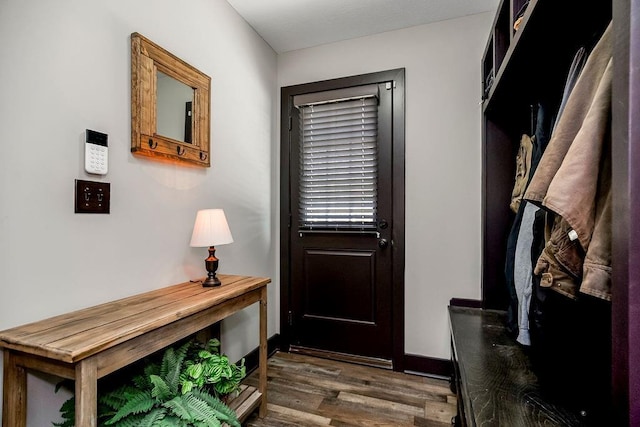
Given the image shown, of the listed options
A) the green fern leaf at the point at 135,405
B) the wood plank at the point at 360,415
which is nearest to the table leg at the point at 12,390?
the green fern leaf at the point at 135,405

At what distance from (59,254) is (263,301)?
0.98m

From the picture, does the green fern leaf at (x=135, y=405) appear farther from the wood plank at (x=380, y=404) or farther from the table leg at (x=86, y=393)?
the wood plank at (x=380, y=404)

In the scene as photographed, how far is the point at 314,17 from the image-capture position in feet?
7.55

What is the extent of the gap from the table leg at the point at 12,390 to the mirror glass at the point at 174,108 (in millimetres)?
1067

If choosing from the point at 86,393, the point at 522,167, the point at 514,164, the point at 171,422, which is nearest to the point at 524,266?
the point at 522,167

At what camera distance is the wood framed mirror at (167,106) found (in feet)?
4.94

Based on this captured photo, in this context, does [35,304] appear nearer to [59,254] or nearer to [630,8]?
[59,254]

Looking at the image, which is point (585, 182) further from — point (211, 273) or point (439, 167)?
point (439, 167)

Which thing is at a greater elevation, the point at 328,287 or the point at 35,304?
the point at 35,304

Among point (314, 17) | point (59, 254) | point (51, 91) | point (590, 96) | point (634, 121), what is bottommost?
point (59, 254)

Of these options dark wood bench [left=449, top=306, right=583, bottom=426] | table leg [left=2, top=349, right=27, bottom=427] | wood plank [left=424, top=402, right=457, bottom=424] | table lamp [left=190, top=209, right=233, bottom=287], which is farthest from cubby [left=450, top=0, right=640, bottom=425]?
table leg [left=2, top=349, right=27, bottom=427]

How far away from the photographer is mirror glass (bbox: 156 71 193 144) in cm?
164

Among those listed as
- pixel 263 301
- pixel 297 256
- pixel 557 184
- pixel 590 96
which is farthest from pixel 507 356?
pixel 297 256

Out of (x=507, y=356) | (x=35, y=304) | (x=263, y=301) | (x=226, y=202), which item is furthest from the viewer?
(x=226, y=202)
